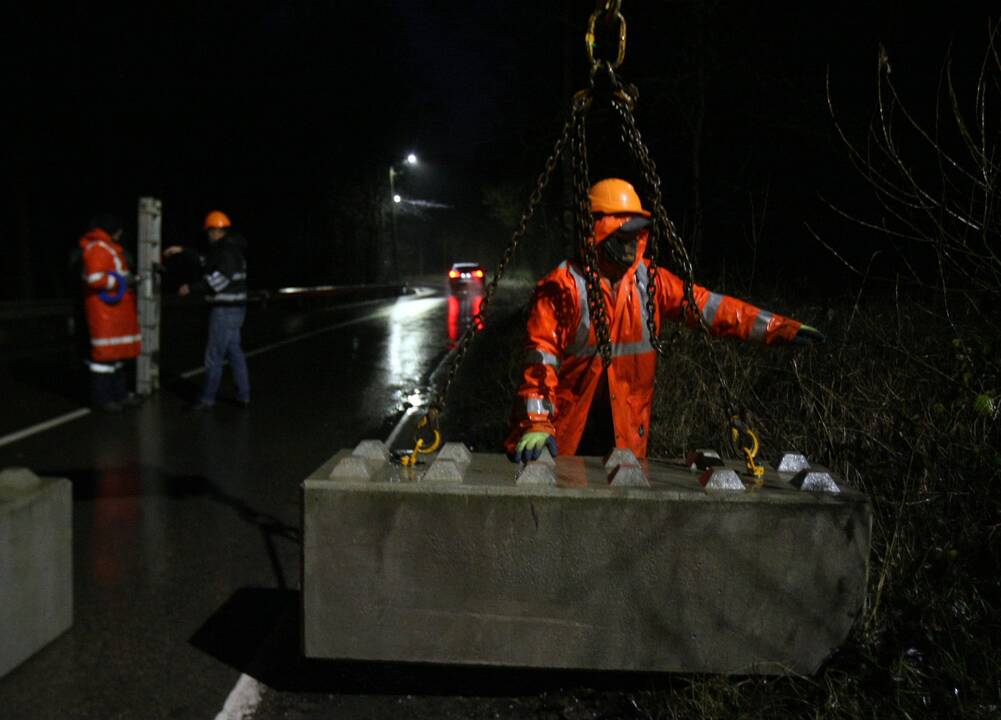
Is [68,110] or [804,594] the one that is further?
[68,110]

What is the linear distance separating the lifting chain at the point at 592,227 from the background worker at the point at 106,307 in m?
→ 7.79

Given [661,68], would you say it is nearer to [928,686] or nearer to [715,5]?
[715,5]

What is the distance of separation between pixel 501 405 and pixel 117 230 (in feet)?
14.9

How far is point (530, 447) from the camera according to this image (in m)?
3.67

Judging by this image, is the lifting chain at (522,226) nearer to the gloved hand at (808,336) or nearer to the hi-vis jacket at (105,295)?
the gloved hand at (808,336)

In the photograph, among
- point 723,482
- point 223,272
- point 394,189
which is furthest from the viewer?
point 394,189

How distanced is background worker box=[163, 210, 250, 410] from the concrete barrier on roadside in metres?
7.78

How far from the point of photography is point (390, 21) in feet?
170

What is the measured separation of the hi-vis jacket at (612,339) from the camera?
13.1ft

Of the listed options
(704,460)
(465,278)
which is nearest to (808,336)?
(704,460)

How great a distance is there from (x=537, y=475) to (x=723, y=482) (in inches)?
23.7

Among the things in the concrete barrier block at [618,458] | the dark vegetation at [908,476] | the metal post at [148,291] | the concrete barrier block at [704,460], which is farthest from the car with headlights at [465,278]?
the concrete barrier block at [618,458]

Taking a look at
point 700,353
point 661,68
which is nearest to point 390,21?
point 661,68

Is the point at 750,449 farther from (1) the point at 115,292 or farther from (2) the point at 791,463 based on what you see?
(1) the point at 115,292
